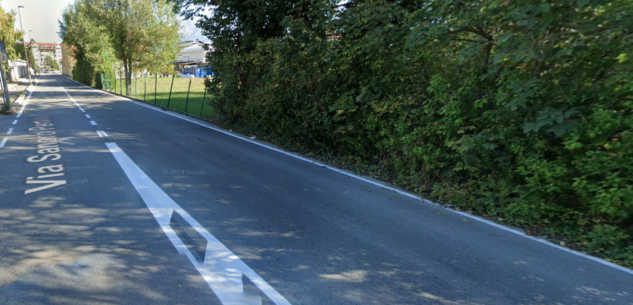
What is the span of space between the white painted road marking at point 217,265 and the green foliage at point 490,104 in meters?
3.61

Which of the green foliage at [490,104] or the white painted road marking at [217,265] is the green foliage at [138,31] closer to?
the green foliage at [490,104]

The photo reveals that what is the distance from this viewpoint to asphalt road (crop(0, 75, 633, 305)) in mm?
3262

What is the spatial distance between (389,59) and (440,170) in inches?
105

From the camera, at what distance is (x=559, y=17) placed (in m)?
4.46

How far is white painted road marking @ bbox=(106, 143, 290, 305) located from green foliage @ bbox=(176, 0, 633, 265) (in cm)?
361

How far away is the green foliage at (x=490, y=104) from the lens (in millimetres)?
4242

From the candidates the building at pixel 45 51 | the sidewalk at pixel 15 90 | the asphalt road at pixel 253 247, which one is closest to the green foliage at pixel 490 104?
the asphalt road at pixel 253 247

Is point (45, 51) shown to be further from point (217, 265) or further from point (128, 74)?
point (217, 265)

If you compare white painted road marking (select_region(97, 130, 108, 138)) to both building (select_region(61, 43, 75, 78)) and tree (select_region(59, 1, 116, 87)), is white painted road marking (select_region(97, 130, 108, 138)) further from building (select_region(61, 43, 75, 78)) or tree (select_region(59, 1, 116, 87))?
building (select_region(61, 43, 75, 78))

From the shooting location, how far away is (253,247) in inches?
161

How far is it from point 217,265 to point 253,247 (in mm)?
520

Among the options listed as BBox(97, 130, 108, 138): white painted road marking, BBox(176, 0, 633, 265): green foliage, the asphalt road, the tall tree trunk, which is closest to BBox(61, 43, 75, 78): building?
the tall tree trunk

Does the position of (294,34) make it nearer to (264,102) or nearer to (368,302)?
(264,102)

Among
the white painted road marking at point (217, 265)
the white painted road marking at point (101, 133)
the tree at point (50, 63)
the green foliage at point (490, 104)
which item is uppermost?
the green foliage at point (490, 104)
